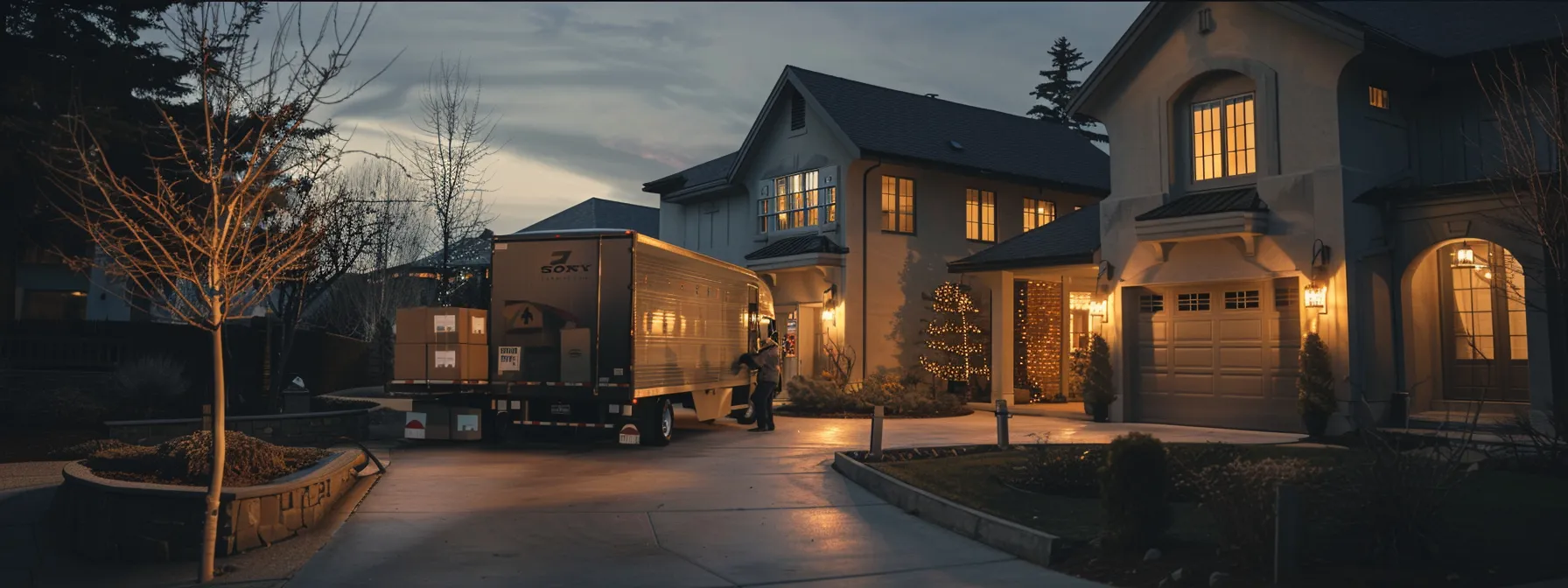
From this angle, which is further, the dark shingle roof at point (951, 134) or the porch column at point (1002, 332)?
the dark shingle roof at point (951, 134)

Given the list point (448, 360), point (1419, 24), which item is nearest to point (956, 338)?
point (1419, 24)

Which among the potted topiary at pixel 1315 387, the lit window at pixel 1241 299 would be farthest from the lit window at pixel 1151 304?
the potted topiary at pixel 1315 387

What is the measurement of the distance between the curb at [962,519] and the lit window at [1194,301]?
31.3ft

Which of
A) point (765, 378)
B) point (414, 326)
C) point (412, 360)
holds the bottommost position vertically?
point (765, 378)

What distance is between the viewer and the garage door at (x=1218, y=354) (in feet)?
60.4

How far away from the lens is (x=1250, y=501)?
7574mm

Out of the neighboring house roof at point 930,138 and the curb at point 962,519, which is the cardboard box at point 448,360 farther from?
the neighboring house roof at point 930,138

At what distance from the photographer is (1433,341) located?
1847 centimetres

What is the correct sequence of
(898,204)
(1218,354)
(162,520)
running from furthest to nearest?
(898,204) → (1218,354) → (162,520)

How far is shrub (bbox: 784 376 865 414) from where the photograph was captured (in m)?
24.0

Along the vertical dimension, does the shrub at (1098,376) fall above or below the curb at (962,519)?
above

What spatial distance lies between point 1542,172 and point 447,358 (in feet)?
49.0

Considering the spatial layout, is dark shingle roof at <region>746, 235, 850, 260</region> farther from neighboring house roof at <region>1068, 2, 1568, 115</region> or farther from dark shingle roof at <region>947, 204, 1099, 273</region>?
neighboring house roof at <region>1068, 2, 1568, 115</region>

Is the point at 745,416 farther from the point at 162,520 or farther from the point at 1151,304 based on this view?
the point at 162,520
